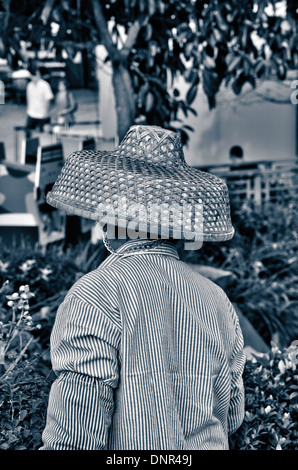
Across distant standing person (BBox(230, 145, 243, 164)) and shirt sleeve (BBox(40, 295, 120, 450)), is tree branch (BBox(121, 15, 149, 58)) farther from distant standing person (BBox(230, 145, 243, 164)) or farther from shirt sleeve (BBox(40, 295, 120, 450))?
distant standing person (BBox(230, 145, 243, 164))

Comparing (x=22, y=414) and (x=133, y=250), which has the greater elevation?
(x=133, y=250)

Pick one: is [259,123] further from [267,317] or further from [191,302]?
[191,302]

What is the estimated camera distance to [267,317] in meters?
5.12

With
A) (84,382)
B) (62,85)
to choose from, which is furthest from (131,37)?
(84,382)

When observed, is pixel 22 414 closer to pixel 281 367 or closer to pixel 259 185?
pixel 281 367

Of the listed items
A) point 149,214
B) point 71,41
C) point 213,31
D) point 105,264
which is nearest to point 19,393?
point 105,264

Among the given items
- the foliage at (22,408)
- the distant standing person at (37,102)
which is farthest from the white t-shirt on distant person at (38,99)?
the foliage at (22,408)

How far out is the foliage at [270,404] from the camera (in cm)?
257

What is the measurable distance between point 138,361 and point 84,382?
16 cm

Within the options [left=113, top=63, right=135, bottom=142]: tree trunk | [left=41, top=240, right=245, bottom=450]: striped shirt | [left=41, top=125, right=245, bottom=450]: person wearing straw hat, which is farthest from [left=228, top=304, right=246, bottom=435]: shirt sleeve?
[left=113, top=63, right=135, bottom=142]: tree trunk

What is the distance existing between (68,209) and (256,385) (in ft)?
4.83

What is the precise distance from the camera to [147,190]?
70.8 inches

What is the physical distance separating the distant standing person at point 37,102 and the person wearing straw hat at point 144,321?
4.89m

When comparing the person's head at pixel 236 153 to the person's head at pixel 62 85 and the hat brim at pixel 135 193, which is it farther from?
the hat brim at pixel 135 193
